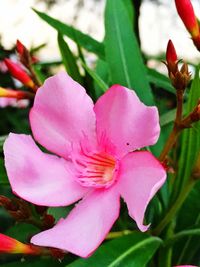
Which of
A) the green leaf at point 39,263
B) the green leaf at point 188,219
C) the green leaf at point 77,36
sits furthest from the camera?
the green leaf at point 77,36

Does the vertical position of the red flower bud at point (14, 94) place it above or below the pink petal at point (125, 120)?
below

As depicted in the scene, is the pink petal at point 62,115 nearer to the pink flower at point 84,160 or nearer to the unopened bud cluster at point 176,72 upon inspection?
the pink flower at point 84,160

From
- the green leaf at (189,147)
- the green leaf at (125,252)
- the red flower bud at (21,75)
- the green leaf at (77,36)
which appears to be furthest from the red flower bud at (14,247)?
the green leaf at (77,36)

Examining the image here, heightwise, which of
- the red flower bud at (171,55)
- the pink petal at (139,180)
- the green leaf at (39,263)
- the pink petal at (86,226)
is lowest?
the green leaf at (39,263)

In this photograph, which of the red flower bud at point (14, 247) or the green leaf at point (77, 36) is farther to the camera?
the green leaf at point (77, 36)

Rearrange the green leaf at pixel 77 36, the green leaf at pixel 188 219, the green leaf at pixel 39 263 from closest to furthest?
1. the green leaf at pixel 39 263
2. the green leaf at pixel 188 219
3. the green leaf at pixel 77 36

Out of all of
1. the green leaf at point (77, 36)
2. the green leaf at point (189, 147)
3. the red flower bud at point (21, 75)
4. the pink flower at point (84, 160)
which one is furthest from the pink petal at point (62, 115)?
the green leaf at point (77, 36)

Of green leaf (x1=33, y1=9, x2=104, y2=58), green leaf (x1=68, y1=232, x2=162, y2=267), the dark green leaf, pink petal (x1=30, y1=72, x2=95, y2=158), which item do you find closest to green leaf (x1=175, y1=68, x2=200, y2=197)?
the dark green leaf

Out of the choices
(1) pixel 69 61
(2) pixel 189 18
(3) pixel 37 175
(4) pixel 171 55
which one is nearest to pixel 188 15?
(2) pixel 189 18
